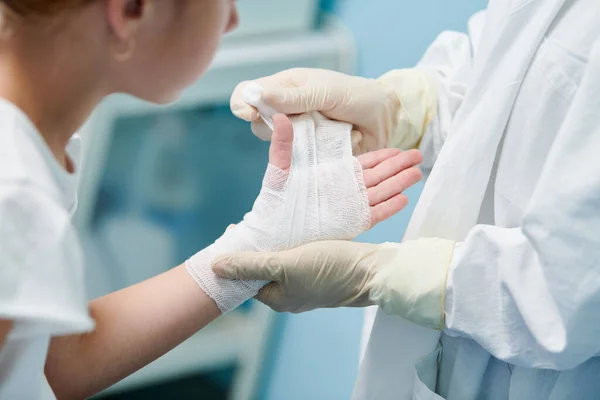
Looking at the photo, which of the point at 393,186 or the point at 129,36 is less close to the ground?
the point at 129,36

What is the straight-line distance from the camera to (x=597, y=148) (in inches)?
27.8

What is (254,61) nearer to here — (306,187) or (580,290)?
(306,187)

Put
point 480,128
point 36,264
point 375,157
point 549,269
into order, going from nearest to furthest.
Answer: point 36,264
point 549,269
point 480,128
point 375,157

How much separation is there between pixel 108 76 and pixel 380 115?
0.45 metres

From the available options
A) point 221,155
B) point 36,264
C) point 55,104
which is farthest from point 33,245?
point 221,155

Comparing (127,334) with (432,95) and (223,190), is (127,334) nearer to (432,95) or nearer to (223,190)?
(432,95)

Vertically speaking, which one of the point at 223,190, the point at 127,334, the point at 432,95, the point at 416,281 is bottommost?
the point at 223,190

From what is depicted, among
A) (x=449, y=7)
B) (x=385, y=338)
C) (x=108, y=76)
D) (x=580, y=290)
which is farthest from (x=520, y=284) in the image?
(x=449, y=7)

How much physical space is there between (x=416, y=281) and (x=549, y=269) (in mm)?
149

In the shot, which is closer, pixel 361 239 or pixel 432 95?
pixel 432 95

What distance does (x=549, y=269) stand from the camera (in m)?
0.73

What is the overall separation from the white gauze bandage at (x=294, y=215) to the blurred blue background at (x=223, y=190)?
499 mm

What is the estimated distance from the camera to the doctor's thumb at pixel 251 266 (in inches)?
33.4

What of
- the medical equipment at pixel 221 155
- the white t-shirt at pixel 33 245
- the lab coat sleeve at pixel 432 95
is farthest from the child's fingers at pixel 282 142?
the medical equipment at pixel 221 155
